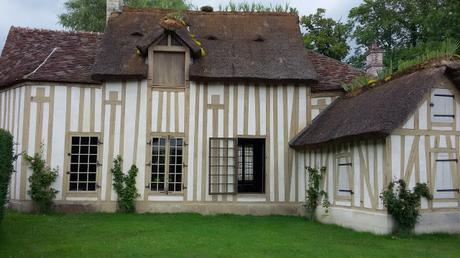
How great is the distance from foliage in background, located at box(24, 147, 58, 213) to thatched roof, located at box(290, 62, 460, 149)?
5908 millimetres

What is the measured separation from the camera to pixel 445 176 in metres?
9.98

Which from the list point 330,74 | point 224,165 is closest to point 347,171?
point 224,165

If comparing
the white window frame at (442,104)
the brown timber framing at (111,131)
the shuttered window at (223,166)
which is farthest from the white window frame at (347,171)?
the brown timber framing at (111,131)

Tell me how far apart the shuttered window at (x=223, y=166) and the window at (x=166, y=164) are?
0.75 meters

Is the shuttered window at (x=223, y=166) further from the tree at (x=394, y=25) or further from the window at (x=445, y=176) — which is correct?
the tree at (x=394, y=25)

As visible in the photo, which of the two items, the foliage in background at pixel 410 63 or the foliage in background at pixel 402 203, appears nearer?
the foliage in background at pixel 402 203

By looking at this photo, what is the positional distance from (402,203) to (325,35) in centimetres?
1731

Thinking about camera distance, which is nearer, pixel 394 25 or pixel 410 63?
pixel 410 63

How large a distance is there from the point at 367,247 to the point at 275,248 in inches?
58.6

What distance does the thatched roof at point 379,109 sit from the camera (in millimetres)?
→ 9430

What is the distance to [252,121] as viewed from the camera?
1306cm

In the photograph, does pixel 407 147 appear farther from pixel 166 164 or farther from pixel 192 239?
pixel 166 164

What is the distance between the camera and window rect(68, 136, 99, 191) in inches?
491

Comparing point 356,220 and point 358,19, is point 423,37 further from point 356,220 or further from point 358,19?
point 356,220
